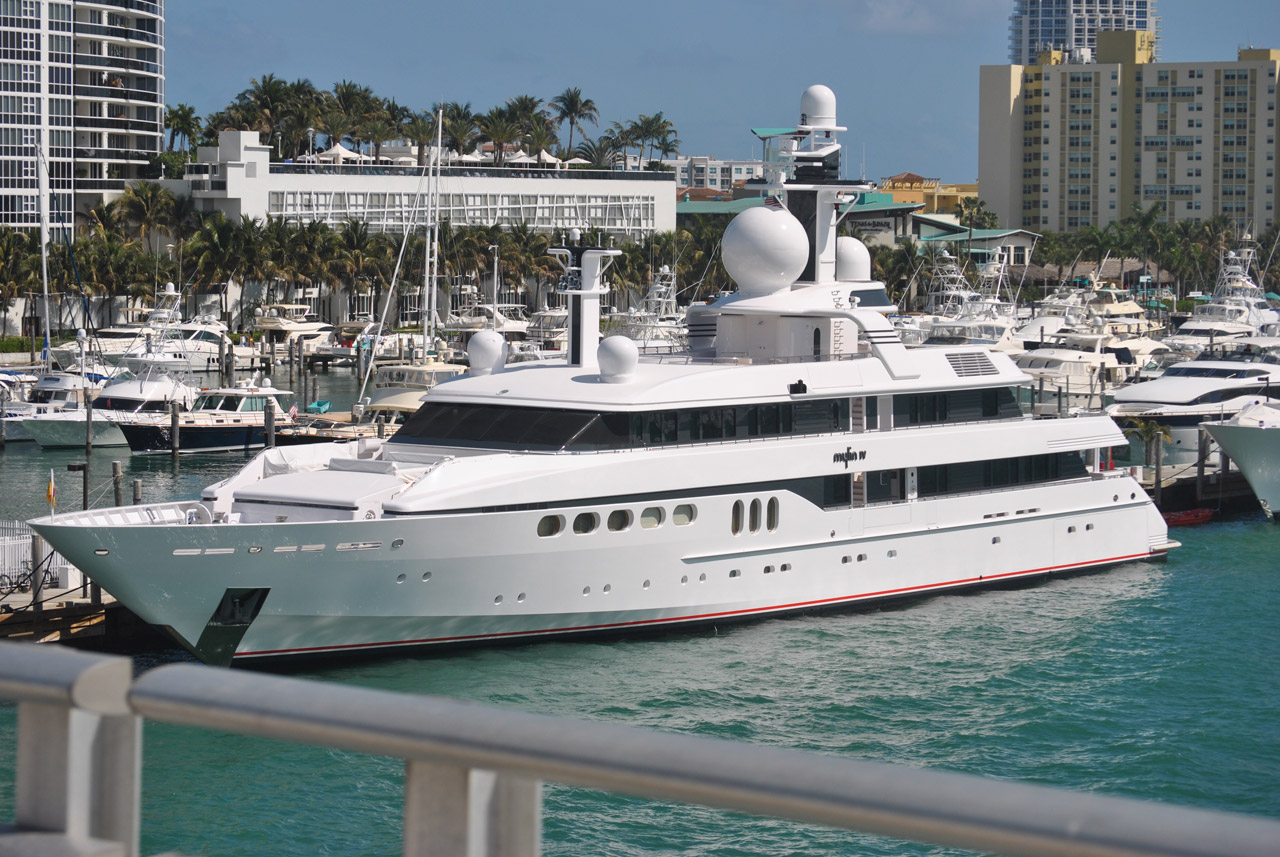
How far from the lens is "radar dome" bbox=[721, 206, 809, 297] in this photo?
26.0 meters

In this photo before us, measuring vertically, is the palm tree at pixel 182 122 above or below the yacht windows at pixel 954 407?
above

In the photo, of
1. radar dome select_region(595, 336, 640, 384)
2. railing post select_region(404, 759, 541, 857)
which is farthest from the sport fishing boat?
railing post select_region(404, 759, 541, 857)

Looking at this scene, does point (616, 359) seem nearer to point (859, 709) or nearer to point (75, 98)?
point (859, 709)

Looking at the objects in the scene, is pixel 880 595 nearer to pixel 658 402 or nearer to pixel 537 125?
pixel 658 402

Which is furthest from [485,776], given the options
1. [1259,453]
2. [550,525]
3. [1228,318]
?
[1228,318]

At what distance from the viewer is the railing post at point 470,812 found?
2889 mm

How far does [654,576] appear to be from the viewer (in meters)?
21.8

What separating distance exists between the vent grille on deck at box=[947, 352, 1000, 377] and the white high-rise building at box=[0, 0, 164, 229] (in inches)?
2682

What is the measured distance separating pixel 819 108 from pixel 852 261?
306 centimetres

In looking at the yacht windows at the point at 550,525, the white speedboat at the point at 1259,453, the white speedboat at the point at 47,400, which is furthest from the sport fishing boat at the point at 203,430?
the white speedboat at the point at 1259,453

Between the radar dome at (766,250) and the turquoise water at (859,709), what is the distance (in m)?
6.19

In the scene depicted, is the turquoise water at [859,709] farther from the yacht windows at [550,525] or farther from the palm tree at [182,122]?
the palm tree at [182,122]

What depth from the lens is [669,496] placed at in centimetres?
2167

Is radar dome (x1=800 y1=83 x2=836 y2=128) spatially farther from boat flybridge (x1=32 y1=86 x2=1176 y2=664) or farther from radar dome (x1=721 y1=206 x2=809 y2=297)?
radar dome (x1=721 y1=206 x2=809 y2=297)
